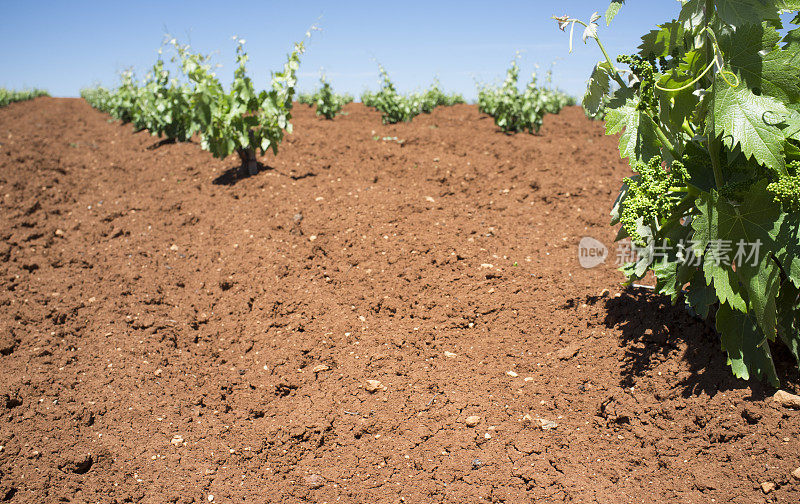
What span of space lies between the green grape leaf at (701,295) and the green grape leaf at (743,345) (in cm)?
6

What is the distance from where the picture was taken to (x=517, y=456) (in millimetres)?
2504

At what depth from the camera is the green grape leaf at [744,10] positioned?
203 cm

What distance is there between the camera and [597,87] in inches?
104

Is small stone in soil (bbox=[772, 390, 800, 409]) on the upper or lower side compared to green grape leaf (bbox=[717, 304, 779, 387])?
lower

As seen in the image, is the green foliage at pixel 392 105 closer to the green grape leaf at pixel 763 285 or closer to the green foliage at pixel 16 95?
the green grape leaf at pixel 763 285

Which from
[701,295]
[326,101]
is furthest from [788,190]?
[326,101]

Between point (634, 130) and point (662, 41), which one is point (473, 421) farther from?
point (662, 41)

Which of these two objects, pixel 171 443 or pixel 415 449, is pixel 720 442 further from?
pixel 171 443

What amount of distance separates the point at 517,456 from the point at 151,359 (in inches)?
93.2

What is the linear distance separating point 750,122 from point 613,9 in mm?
808

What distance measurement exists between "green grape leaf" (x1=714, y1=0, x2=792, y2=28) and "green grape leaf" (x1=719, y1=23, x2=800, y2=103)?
0.12 m

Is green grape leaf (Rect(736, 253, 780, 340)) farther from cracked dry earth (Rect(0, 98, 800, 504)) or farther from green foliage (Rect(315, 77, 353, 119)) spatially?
green foliage (Rect(315, 77, 353, 119))

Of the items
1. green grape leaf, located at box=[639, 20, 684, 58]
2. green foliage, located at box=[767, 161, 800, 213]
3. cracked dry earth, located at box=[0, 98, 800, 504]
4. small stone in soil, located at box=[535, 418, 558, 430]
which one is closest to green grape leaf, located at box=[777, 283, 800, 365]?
cracked dry earth, located at box=[0, 98, 800, 504]

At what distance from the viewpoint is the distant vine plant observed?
85.3 inches
